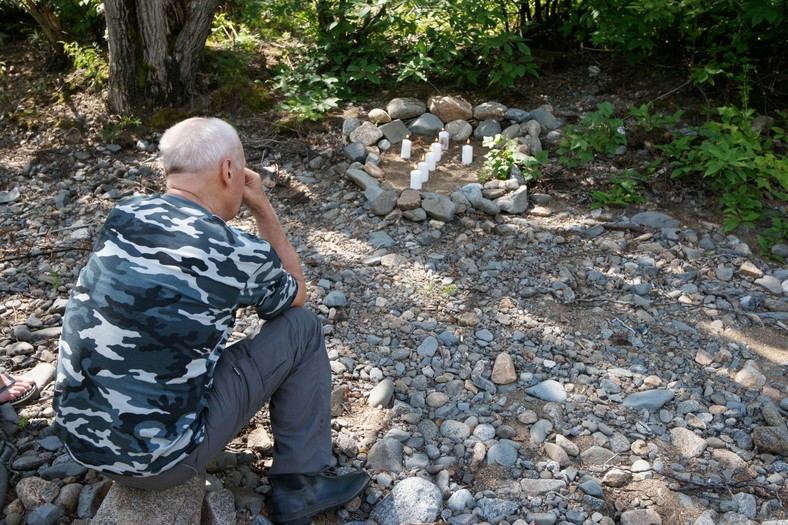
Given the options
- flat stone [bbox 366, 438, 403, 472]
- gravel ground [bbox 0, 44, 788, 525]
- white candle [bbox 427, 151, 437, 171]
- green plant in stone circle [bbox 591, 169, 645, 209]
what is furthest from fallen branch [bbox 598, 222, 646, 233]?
flat stone [bbox 366, 438, 403, 472]

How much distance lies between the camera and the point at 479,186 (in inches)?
201

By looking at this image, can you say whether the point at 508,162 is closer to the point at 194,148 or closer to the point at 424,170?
the point at 424,170

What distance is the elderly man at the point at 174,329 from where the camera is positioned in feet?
7.45

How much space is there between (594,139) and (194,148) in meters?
3.50

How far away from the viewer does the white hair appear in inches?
98.6

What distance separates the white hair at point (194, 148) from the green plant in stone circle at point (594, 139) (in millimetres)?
3240

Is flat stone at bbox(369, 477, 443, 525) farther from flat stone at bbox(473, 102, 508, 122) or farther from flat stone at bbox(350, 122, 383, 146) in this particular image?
flat stone at bbox(473, 102, 508, 122)

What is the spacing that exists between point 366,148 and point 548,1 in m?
2.51

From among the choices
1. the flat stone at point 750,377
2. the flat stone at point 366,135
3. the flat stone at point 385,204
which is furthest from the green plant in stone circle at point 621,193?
the flat stone at point 366,135

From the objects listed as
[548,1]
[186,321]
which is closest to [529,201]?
[548,1]

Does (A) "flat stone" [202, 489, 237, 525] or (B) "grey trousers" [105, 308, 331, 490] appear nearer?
(B) "grey trousers" [105, 308, 331, 490]

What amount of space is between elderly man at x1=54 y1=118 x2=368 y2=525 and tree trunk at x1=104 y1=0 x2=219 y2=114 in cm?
386

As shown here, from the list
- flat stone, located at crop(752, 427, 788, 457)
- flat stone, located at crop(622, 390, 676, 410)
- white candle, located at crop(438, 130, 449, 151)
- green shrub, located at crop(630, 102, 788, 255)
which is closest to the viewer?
flat stone, located at crop(752, 427, 788, 457)

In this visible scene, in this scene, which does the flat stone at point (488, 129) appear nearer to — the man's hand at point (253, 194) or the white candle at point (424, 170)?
the white candle at point (424, 170)
